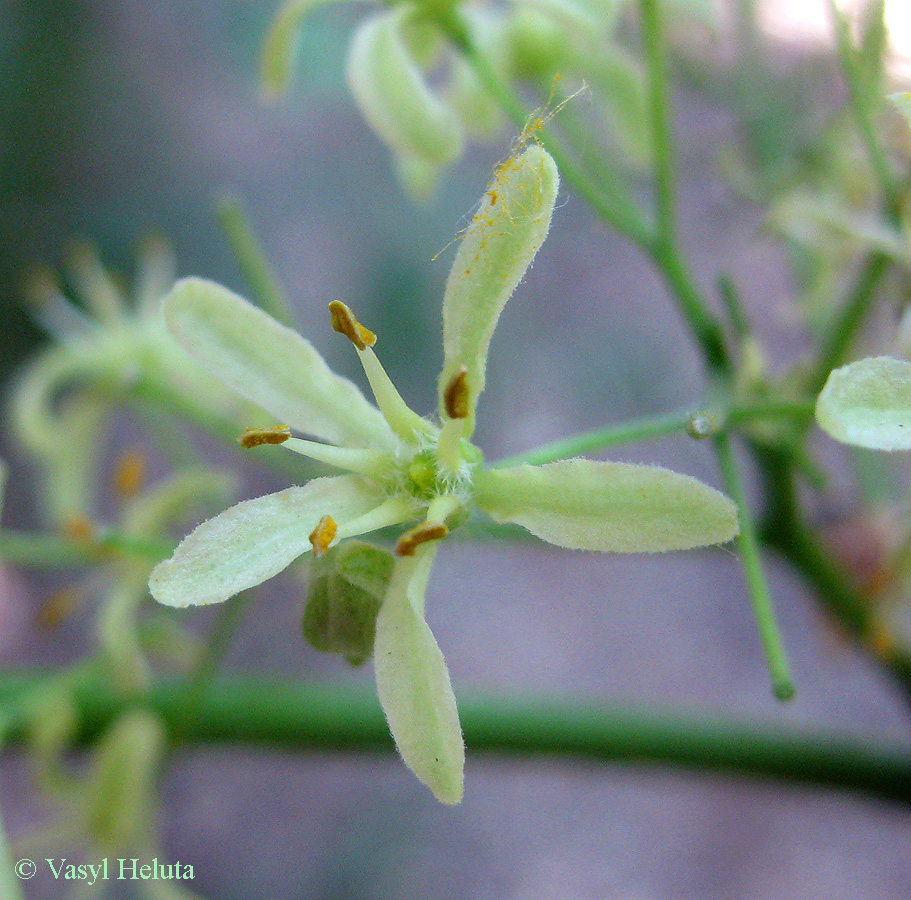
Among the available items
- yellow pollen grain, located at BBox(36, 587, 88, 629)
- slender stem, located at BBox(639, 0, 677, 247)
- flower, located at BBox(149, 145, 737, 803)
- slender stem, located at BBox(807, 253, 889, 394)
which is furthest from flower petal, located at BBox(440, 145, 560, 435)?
yellow pollen grain, located at BBox(36, 587, 88, 629)

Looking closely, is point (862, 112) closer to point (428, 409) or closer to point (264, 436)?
point (264, 436)

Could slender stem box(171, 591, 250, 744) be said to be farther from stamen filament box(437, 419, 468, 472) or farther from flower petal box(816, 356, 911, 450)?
flower petal box(816, 356, 911, 450)

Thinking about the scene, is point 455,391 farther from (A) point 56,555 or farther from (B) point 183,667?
(B) point 183,667

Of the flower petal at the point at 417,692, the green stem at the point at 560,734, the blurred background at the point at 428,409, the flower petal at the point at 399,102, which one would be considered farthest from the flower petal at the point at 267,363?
the blurred background at the point at 428,409

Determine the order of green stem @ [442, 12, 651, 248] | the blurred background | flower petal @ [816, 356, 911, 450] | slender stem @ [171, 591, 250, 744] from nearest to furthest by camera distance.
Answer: flower petal @ [816, 356, 911, 450], green stem @ [442, 12, 651, 248], slender stem @ [171, 591, 250, 744], the blurred background

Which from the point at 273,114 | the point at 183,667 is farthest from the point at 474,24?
the point at 273,114
